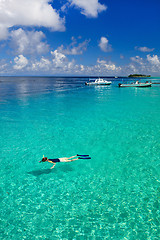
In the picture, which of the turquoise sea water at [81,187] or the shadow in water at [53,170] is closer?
the turquoise sea water at [81,187]

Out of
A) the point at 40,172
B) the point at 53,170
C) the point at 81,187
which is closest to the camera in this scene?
the point at 81,187

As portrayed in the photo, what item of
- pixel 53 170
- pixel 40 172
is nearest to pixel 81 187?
pixel 53 170

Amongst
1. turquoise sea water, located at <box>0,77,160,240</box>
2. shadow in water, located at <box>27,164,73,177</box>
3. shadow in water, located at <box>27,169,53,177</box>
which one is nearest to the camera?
turquoise sea water, located at <box>0,77,160,240</box>

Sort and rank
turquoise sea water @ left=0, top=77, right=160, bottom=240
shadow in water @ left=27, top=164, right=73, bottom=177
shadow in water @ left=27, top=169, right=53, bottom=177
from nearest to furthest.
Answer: turquoise sea water @ left=0, top=77, right=160, bottom=240, shadow in water @ left=27, top=169, right=53, bottom=177, shadow in water @ left=27, top=164, right=73, bottom=177

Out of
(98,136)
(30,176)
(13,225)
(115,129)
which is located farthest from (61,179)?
(115,129)

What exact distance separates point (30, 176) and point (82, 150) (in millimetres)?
5720

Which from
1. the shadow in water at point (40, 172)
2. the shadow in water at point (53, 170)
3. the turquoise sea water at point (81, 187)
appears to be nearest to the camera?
the turquoise sea water at point (81, 187)

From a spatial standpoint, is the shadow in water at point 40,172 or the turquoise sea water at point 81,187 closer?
the turquoise sea water at point 81,187

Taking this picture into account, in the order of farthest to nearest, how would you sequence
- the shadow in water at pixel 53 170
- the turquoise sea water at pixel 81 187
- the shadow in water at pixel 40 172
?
the shadow in water at pixel 53 170 → the shadow in water at pixel 40 172 → the turquoise sea water at pixel 81 187

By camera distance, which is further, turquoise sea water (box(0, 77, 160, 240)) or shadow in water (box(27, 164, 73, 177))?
shadow in water (box(27, 164, 73, 177))

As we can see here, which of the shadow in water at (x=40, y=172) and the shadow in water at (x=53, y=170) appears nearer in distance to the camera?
the shadow in water at (x=40, y=172)

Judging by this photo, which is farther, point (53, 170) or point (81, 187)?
point (53, 170)

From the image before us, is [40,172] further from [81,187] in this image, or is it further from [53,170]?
[81,187]

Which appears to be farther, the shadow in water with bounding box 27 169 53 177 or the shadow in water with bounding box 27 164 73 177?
the shadow in water with bounding box 27 164 73 177
